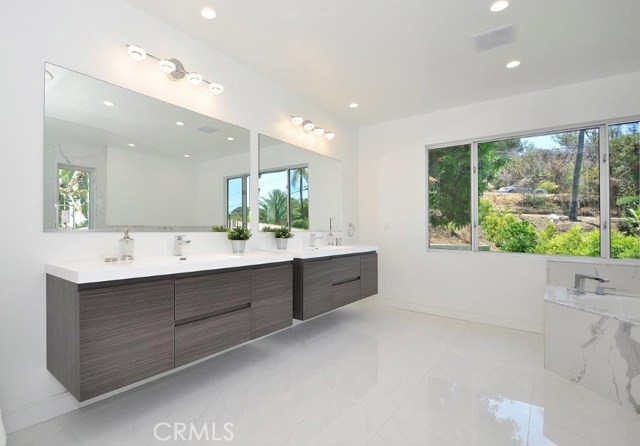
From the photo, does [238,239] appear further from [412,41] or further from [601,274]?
[601,274]

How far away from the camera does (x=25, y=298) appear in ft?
5.63

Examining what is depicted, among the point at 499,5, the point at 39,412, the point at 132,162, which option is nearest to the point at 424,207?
the point at 499,5

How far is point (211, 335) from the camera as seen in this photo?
79.2 inches

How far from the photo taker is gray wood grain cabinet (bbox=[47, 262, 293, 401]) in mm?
1508

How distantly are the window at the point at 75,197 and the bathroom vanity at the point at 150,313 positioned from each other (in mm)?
271

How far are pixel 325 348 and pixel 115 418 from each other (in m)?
1.62

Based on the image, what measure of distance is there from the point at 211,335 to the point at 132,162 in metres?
1.31

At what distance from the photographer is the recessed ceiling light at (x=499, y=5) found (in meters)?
2.04

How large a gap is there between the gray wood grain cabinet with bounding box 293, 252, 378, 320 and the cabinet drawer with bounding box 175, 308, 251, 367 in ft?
2.02

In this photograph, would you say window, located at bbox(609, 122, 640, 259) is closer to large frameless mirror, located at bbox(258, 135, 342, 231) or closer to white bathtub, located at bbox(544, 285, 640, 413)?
white bathtub, located at bbox(544, 285, 640, 413)

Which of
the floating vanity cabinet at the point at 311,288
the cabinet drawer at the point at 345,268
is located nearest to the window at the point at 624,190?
the cabinet drawer at the point at 345,268

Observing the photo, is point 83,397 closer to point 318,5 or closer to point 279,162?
point 279,162

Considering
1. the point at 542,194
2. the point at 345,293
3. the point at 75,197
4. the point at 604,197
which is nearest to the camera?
the point at 75,197

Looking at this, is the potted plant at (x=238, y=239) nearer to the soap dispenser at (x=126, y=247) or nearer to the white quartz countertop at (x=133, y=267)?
the white quartz countertop at (x=133, y=267)
